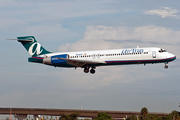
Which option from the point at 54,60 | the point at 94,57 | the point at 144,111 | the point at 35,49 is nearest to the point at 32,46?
the point at 35,49

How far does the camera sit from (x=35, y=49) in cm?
6931

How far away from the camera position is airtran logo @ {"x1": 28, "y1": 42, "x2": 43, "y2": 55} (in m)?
69.0

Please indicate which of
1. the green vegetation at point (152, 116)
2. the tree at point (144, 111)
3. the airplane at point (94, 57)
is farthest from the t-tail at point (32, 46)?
the tree at point (144, 111)

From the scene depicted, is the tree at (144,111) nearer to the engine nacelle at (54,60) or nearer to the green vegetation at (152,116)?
the green vegetation at (152,116)

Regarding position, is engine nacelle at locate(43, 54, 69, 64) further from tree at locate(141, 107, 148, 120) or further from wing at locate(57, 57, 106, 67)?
tree at locate(141, 107, 148, 120)

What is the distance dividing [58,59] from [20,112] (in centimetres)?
4208

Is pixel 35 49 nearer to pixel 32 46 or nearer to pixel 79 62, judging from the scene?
pixel 32 46

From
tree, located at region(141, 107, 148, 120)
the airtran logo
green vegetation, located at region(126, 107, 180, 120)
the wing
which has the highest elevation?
the airtran logo

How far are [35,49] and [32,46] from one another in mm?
1060

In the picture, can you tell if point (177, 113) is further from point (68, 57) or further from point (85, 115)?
point (68, 57)

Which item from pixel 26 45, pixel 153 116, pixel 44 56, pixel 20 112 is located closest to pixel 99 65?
pixel 44 56

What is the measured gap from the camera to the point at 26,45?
231ft

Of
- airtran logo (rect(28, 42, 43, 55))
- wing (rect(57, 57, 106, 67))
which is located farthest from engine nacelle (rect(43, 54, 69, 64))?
Answer: airtran logo (rect(28, 42, 43, 55))

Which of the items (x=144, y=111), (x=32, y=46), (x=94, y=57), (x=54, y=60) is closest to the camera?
(x=94, y=57)
